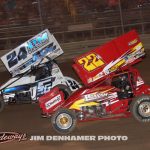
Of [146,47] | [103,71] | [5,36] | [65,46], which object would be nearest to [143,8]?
Answer: [146,47]

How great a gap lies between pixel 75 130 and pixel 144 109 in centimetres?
130

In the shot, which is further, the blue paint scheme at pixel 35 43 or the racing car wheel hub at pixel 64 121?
the blue paint scheme at pixel 35 43

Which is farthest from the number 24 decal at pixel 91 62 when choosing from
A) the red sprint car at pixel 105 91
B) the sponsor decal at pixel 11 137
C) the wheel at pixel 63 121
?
the sponsor decal at pixel 11 137

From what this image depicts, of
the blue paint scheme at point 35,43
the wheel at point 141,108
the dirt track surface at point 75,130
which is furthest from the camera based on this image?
the blue paint scheme at point 35,43

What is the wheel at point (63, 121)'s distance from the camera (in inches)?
325

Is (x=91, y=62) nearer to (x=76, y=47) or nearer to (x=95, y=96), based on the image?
(x=95, y=96)

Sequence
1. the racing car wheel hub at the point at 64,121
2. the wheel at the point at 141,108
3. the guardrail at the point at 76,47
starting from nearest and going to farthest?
the wheel at the point at 141,108, the racing car wheel hub at the point at 64,121, the guardrail at the point at 76,47

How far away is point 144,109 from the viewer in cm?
823

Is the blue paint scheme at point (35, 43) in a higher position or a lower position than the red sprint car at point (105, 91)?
higher

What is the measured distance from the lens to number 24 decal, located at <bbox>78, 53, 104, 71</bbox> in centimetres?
847

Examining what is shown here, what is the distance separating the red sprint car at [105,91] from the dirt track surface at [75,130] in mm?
183

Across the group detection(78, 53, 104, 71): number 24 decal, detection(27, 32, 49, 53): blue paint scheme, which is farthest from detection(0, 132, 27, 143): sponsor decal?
detection(27, 32, 49, 53): blue paint scheme

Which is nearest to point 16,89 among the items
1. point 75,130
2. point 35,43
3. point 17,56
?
point 17,56

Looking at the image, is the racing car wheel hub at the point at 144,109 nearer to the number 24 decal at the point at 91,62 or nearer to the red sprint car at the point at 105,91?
the red sprint car at the point at 105,91
